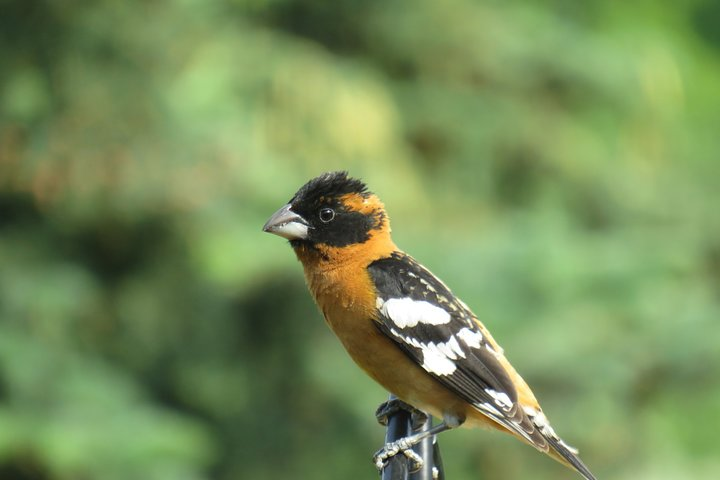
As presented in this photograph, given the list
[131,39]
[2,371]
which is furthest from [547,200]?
[2,371]

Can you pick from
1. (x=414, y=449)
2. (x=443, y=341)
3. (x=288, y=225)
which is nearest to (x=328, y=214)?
(x=288, y=225)

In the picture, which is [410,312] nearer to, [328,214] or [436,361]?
[436,361]

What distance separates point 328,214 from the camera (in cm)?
435

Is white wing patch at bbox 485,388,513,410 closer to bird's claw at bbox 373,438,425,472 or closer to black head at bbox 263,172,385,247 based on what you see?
bird's claw at bbox 373,438,425,472

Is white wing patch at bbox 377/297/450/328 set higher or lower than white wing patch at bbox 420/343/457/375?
higher

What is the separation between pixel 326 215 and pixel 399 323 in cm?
54

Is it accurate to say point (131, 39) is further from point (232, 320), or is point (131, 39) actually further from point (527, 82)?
point (527, 82)

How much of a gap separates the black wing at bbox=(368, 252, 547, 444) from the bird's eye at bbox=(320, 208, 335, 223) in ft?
0.82

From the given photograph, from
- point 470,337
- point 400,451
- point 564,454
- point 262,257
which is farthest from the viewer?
point 262,257

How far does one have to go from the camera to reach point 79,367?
22.0 ft

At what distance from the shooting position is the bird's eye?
4336mm

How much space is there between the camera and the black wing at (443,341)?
410cm

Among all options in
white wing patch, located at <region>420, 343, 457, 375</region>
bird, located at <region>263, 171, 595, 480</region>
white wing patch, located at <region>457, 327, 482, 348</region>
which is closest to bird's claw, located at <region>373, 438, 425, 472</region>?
bird, located at <region>263, 171, 595, 480</region>

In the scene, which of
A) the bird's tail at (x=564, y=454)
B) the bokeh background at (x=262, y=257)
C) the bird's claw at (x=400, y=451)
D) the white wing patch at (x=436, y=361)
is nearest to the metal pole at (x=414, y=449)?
the bird's claw at (x=400, y=451)
